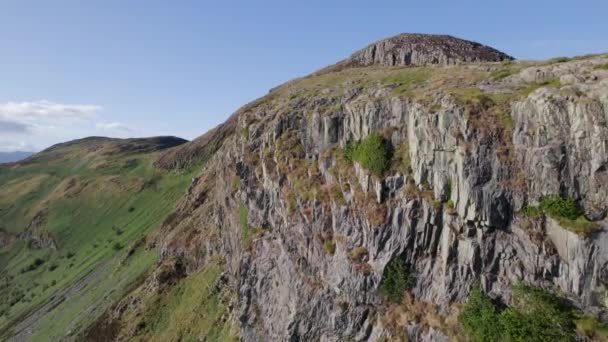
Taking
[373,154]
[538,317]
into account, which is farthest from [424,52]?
[538,317]

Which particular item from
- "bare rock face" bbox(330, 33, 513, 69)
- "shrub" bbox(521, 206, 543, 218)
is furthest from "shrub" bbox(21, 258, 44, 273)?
"shrub" bbox(521, 206, 543, 218)

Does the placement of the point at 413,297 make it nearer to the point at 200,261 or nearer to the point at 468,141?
the point at 468,141

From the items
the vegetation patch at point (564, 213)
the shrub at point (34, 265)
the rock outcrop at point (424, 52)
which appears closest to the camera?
the vegetation patch at point (564, 213)

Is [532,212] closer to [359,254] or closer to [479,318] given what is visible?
[479,318]

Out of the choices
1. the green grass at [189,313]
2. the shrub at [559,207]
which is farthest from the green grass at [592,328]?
the green grass at [189,313]

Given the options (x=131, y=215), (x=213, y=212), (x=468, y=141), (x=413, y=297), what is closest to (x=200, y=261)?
(x=213, y=212)

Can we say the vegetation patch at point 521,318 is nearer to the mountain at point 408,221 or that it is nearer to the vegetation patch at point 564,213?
the mountain at point 408,221
